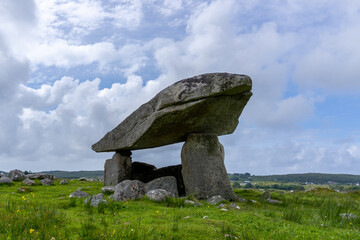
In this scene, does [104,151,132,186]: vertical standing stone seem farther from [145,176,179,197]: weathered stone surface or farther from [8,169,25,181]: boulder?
[8,169,25,181]: boulder

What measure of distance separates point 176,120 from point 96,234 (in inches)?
347

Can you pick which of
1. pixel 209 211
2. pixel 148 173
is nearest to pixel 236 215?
pixel 209 211

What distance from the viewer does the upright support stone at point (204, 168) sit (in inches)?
573

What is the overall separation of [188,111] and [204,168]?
302cm

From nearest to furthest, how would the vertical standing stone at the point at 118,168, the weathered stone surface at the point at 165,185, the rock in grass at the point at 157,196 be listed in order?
the rock in grass at the point at 157,196 → the weathered stone surface at the point at 165,185 → the vertical standing stone at the point at 118,168

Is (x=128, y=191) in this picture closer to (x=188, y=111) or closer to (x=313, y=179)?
(x=188, y=111)

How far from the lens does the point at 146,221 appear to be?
7.85 m

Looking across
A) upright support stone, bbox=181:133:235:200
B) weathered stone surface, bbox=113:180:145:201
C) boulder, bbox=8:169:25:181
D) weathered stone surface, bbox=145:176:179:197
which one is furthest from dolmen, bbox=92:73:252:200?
boulder, bbox=8:169:25:181

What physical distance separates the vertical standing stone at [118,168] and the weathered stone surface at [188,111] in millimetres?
1479

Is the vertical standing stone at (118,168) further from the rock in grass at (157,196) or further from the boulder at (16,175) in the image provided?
the boulder at (16,175)

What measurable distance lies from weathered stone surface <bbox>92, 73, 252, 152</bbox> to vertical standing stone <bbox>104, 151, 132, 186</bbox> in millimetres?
1479

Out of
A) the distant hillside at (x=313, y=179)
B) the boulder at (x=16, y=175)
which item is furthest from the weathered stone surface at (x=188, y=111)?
the distant hillside at (x=313, y=179)

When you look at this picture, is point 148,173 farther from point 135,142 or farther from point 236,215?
point 236,215

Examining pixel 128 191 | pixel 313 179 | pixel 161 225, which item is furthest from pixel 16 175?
pixel 313 179
